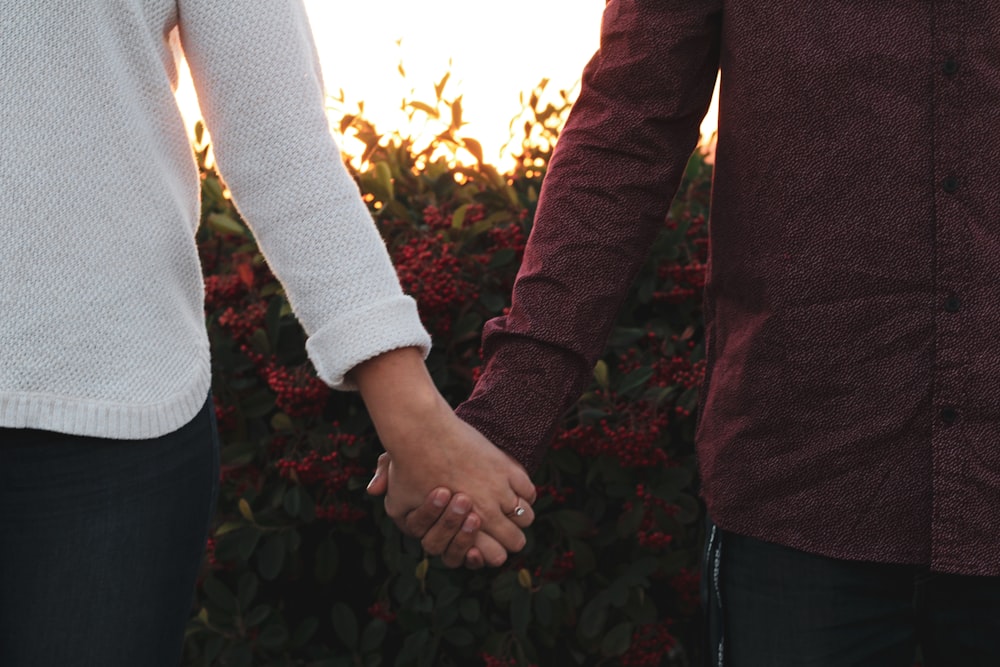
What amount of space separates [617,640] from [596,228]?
4.06ft

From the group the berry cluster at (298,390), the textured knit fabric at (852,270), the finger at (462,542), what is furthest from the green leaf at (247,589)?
the textured knit fabric at (852,270)

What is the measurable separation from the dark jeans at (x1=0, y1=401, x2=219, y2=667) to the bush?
1.27m

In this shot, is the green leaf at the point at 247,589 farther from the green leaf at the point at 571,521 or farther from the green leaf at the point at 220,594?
the green leaf at the point at 571,521

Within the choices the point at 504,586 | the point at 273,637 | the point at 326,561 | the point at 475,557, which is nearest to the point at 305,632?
the point at 273,637

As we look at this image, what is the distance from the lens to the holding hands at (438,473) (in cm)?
142

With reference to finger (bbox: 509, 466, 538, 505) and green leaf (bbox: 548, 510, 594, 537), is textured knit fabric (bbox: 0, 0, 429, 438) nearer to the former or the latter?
finger (bbox: 509, 466, 538, 505)

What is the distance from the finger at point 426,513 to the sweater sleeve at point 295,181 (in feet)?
0.96

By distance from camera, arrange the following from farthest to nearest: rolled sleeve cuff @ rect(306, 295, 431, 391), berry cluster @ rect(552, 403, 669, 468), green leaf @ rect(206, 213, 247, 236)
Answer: green leaf @ rect(206, 213, 247, 236)
berry cluster @ rect(552, 403, 669, 468)
rolled sleeve cuff @ rect(306, 295, 431, 391)

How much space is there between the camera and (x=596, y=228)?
5.78 feet

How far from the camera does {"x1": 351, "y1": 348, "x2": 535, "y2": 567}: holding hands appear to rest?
1.42m

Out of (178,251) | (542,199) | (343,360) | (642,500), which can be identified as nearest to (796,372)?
(542,199)

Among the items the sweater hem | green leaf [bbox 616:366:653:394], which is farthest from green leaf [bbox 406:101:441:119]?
the sweater hem

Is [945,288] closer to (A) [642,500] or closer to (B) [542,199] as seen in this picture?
(B) [542,199]

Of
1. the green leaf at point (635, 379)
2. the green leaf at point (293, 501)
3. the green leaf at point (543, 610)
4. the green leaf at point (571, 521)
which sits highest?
the green leaf at point (635, 379)
